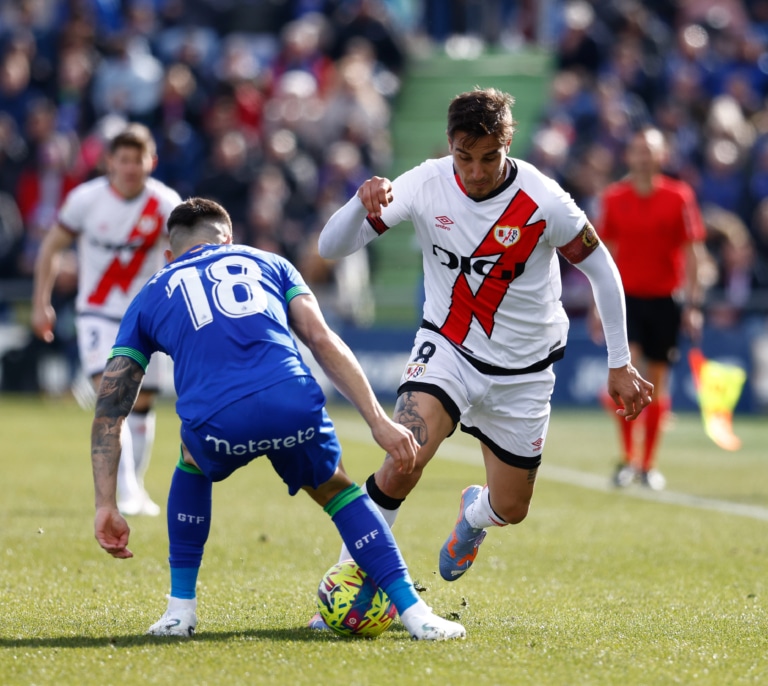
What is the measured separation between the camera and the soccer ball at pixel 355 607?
5430 mm

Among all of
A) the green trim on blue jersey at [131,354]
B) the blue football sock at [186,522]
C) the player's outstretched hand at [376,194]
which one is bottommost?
the blue football sock at [186,522]

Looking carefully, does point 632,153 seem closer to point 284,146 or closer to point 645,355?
point 645,355

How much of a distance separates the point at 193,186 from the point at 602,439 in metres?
8.14

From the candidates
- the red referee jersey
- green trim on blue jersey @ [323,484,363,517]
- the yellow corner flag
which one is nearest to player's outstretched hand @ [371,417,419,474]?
green trim on blue jersey @ [323,484,363,517]

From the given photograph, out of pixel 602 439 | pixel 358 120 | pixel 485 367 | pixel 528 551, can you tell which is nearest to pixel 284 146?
pixel 358 120

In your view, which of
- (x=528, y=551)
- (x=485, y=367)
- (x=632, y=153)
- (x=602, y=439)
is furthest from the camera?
→ (x=602, y=439)

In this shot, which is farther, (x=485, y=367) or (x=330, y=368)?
(x=485, y=367)

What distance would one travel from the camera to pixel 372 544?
529 cm

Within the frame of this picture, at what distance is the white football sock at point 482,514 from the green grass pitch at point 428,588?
0.35m

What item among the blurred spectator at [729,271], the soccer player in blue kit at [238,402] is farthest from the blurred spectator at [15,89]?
the soccer player in blue kit at [238,402]

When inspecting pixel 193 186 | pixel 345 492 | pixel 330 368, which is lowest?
pixel 193 186

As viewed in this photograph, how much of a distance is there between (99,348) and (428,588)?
3765mm

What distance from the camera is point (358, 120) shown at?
832 inches

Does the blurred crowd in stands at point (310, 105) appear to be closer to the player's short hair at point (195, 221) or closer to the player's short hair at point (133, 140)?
the player's short hair at point (133, 140)
